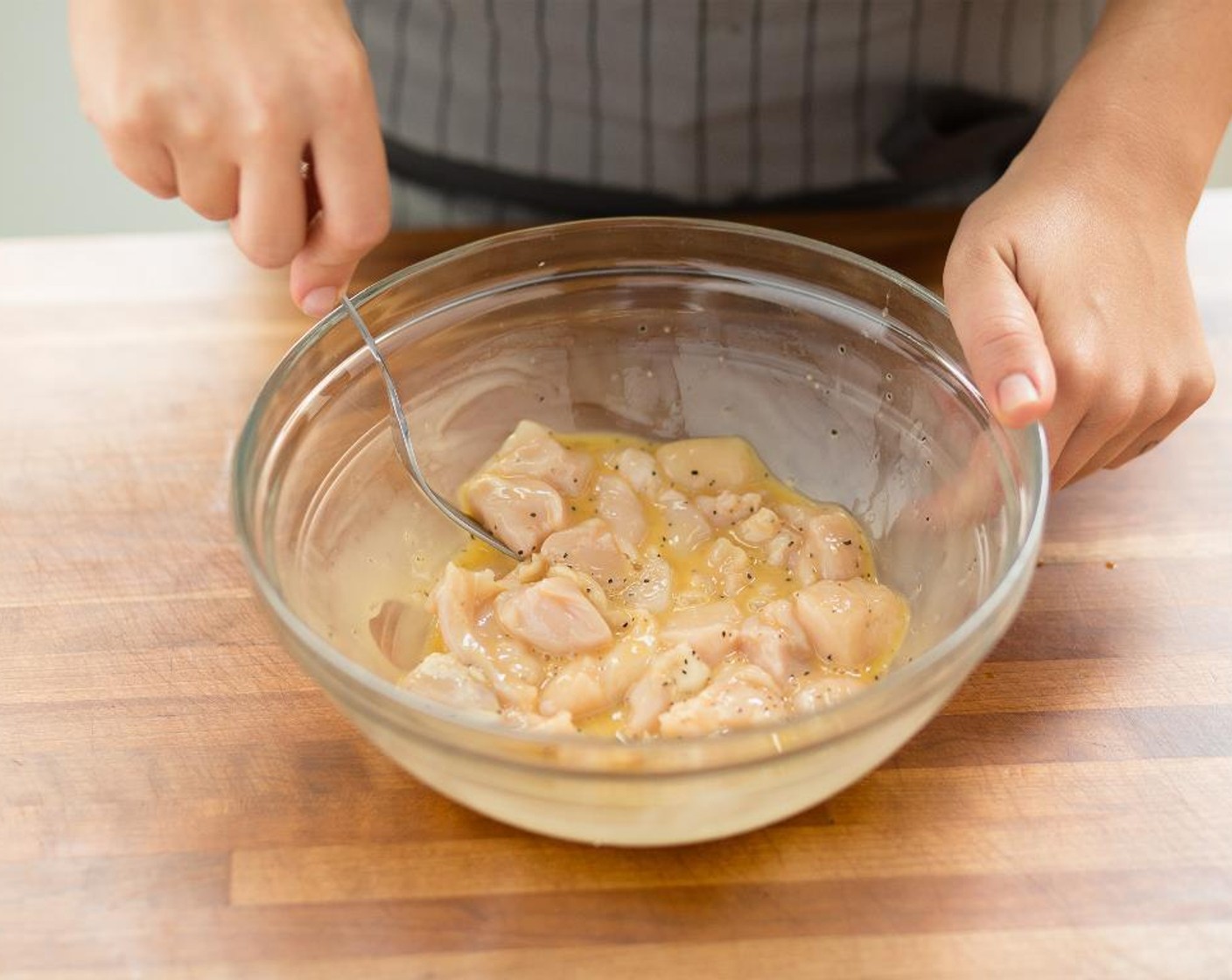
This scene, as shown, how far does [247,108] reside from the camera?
1.20 meters

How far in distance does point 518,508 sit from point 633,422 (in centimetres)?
21

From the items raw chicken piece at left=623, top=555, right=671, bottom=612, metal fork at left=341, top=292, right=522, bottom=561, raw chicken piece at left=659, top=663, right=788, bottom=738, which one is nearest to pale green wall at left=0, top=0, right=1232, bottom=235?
metal fork at left=341, top=292, right=522, bottom=561

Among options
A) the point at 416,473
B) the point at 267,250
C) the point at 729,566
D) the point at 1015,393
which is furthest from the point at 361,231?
the point at 1015,393

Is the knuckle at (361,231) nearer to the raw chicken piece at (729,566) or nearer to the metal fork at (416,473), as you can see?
the metal fork at (416,473)

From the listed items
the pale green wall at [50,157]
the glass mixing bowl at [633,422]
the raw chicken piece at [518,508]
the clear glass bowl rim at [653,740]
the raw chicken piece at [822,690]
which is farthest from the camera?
the pale green wall at [50,157]

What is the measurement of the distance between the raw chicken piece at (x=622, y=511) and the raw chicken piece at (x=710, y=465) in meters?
0.06

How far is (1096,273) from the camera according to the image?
4.66 feet

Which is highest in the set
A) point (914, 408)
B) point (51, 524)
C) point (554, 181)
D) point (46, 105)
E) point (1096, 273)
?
point (1096, 273)

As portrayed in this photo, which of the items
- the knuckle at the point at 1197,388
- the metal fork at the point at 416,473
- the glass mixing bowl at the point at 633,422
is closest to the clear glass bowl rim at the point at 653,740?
the glass mixing bowl at the point at 633,422

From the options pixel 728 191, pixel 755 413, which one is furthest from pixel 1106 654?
pixel 728 191

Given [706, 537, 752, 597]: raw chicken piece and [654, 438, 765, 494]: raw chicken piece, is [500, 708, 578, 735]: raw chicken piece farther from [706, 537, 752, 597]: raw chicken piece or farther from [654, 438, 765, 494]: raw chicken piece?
[654, 438, 765, 494]: raw chicken piece

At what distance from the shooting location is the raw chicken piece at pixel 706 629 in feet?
4.39

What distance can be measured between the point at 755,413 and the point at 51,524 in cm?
82

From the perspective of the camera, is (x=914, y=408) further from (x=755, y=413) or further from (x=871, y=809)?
(x=871, y=809)
